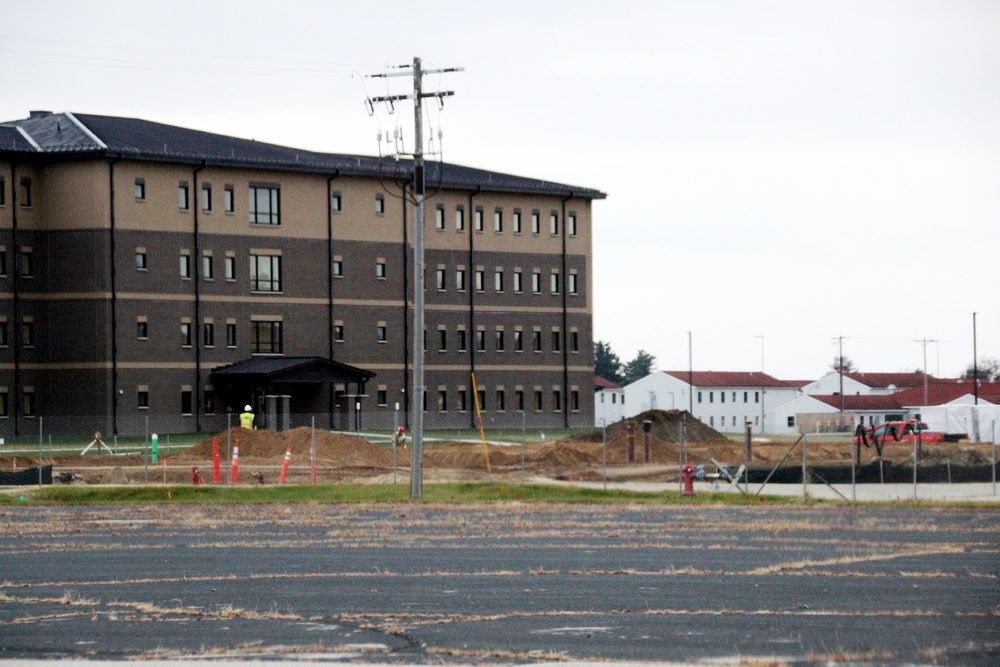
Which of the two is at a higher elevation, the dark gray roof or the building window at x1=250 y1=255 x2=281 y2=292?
the dark gray roof

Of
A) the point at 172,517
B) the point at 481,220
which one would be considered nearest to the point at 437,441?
the point at 481,220

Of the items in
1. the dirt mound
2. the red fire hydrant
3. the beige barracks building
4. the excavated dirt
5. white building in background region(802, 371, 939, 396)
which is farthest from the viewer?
white building in background region(802, 371, 939, 396)

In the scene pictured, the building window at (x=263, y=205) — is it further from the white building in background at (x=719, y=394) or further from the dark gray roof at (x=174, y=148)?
the white building in background at (x=719, y=394)

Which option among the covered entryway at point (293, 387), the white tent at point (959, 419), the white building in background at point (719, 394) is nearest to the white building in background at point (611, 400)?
the white building in background at point (719, 394)

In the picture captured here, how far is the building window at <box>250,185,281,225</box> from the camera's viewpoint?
7981 centimetres

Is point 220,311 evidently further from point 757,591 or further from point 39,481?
point 757,591

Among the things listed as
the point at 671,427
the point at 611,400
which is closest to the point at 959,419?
the point at 671,427

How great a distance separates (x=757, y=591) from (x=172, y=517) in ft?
58.2

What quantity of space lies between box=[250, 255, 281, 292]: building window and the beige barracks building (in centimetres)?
10

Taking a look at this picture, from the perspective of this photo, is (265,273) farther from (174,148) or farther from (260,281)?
(174,148)

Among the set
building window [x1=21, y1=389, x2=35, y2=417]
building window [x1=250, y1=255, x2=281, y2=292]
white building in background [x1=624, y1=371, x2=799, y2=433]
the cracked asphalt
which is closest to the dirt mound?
building window [x1=250, y1=255, x2=281, y2=292]

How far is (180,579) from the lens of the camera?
20203mm

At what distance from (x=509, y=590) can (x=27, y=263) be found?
202ft

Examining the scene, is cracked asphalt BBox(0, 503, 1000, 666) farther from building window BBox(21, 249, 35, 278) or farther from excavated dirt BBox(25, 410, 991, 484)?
→ building window BBox(21, 249, 35, 278)
